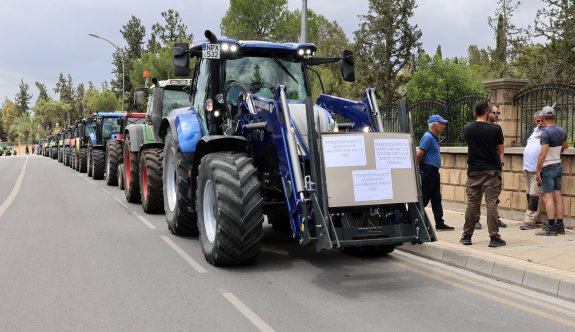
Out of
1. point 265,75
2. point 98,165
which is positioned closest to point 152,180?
point 265,75

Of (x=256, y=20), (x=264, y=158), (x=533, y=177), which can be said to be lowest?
(x=533, y=177)

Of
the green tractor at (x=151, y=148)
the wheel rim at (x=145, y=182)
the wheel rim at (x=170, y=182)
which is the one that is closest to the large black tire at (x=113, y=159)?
the green tractor at (x=151, y=148)

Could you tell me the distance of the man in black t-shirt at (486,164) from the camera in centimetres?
755

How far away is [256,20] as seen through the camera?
52.1 m

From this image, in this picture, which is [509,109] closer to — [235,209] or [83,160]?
[235,209]

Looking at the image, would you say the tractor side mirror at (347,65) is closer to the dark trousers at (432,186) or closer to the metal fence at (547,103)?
the dark trousers at (432,186)

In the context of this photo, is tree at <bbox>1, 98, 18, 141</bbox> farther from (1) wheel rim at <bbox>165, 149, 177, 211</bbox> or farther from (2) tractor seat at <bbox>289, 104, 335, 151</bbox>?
(2) tractor seat at <bbox>289, 104, 335, 151</bbox>

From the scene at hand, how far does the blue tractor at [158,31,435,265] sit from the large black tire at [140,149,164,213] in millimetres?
1835

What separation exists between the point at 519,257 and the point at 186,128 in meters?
4.80

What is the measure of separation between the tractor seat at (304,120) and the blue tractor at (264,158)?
0.04 feet

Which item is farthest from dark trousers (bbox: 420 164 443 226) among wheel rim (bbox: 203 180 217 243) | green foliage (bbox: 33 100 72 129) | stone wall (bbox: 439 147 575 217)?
green foliage (bbox: 33 100 72 129)

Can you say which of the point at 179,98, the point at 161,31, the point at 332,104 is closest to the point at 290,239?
the point at 332,104

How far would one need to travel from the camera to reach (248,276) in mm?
6602

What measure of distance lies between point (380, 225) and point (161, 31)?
6814 centimetres
